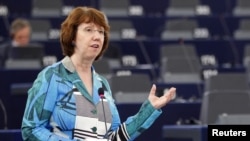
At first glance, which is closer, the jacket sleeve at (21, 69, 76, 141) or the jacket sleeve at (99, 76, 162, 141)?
the jacket sleeve at (21, 69, 76, 141)

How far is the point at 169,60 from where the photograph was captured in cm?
775

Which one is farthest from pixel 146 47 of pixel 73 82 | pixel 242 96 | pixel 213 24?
pixel 73 82

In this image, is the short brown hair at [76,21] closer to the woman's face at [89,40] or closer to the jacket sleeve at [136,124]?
the woman's face at [89,40]

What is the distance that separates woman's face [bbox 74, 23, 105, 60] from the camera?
317 cm

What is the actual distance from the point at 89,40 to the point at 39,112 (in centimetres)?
36

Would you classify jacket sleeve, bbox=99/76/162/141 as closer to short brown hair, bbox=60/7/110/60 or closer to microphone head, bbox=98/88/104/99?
microphone head, bbox=98/88/104/99

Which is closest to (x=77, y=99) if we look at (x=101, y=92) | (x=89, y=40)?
(x=101, y=92)

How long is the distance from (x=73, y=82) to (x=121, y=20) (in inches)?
277

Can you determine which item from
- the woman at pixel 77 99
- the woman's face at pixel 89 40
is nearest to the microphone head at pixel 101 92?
the woman at pixel 77 99

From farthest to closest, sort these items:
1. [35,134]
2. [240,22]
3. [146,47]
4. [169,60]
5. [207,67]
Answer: [240,22]
[146,47]
[207,67]
[169,60]
[35,134]

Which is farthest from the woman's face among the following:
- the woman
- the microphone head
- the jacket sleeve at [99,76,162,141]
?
the jacket sleeve at [99,76,162,141]

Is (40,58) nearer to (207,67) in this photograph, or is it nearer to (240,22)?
(207,67)

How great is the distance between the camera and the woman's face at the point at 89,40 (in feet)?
10.4

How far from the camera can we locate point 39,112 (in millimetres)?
3107
